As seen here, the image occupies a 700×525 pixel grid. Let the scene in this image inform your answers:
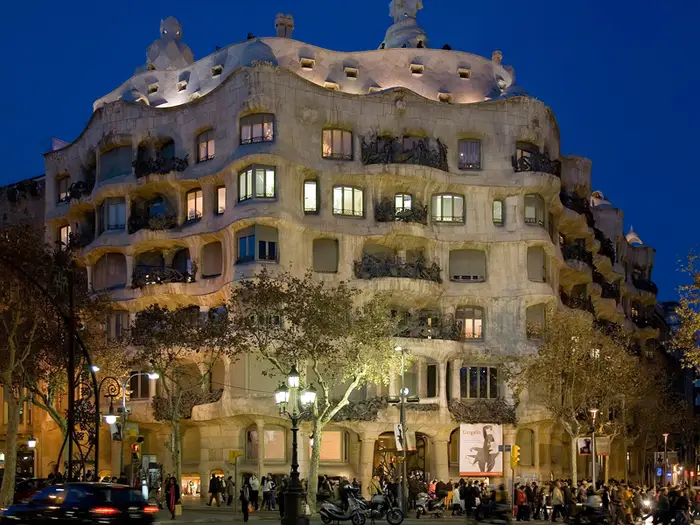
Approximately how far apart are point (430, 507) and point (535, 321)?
21.5m

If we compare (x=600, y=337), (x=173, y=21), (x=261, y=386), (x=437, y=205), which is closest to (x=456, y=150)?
(x=437, y=205)

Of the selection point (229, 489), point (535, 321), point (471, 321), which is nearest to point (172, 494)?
point (229, 489)

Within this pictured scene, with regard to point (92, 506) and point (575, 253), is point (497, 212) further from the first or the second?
point (92, 506)

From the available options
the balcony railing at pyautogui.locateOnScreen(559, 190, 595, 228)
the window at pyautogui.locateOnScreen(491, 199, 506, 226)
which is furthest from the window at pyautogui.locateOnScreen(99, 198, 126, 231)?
the balcony railing at pyautogui.locateOnScreen(559, 190, 595, 228)

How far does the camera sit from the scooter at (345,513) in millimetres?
42000

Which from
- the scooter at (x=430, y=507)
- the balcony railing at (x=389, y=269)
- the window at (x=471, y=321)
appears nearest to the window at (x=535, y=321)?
the window at (x=471, y=321)

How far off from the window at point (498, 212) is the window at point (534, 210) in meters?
1.62

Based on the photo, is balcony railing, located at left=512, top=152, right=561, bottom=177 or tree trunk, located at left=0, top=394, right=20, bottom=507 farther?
balcony railing, located at left=512, top=152, right=561, bottom=177

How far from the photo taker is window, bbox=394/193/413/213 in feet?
229

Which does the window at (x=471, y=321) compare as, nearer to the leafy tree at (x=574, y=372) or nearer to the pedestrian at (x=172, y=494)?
the leafy tree at (x=574, y=372)

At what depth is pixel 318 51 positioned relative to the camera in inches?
2923

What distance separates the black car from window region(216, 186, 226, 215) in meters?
39.7

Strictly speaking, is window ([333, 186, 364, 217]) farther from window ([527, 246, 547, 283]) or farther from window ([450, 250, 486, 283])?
window ([527, 246, 547, 283])

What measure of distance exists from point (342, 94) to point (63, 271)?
2499 cm
